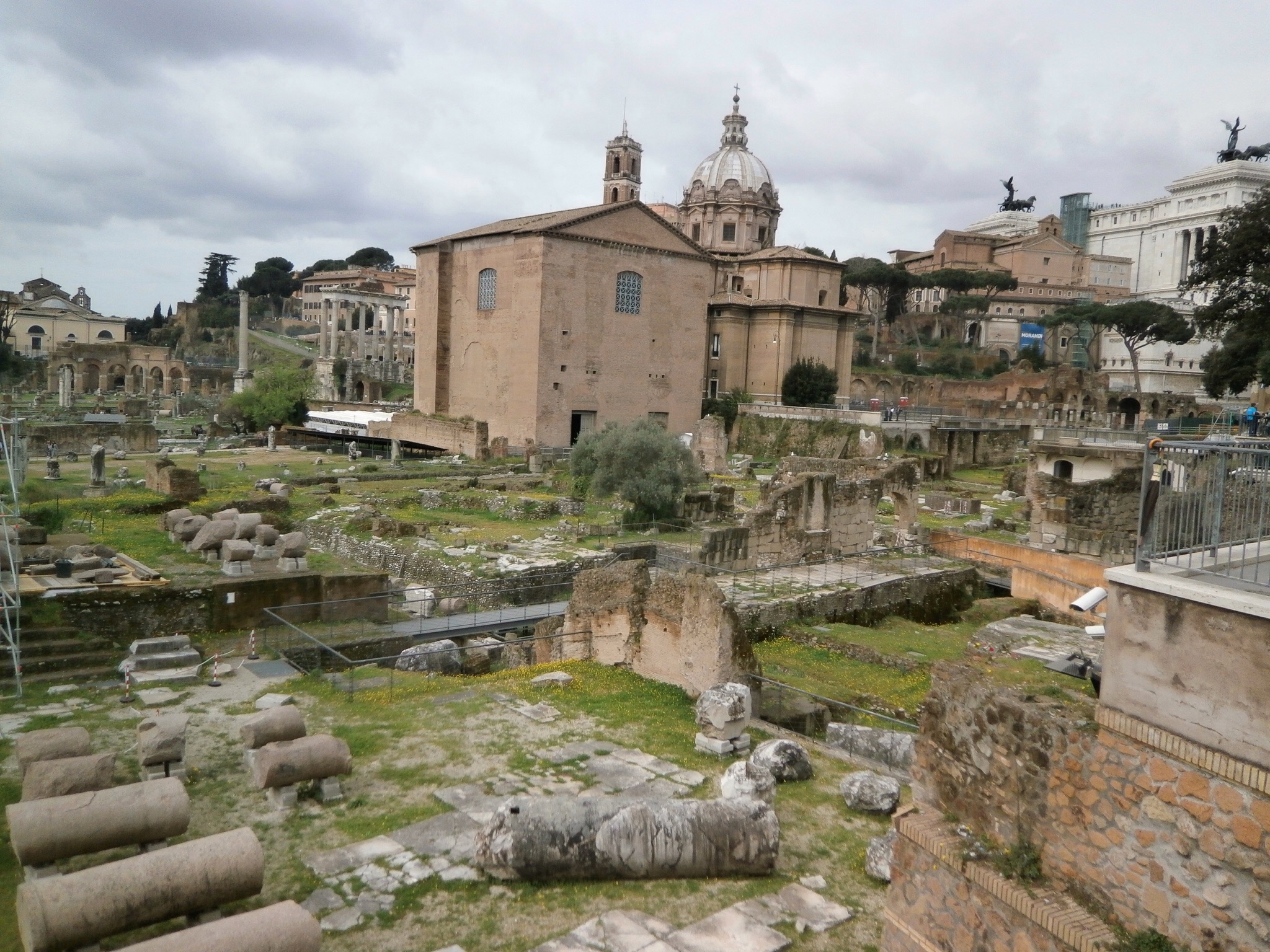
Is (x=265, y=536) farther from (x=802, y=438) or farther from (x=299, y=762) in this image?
(x=802, y=438)

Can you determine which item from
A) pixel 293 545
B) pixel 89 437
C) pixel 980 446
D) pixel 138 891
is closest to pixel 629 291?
pixel 980 446

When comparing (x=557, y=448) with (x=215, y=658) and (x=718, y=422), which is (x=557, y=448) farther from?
(x=215, y=658)

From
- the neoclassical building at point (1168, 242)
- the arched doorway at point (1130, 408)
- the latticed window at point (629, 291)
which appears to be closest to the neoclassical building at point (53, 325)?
the latticed window at point (629, 291)

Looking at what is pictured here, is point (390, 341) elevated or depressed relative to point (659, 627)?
elevated

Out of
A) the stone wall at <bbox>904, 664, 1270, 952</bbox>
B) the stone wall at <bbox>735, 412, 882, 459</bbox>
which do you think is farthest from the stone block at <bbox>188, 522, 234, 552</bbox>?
the stone wall at <bbox>735, 412, 882, 459</bbox>

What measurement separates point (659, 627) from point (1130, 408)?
178 ft

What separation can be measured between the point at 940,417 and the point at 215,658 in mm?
35094

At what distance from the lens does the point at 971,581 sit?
1881 cm

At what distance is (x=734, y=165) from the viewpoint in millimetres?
58594

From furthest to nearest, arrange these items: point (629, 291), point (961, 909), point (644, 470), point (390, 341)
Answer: point (390, 341) → point (629, 291) → point (644, 470) → point (961, 909)

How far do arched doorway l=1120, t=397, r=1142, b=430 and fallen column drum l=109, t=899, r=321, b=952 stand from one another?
56.5m

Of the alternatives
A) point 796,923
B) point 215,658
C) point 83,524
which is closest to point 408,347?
point 83,524

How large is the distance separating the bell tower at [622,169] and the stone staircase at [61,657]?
1787 inches

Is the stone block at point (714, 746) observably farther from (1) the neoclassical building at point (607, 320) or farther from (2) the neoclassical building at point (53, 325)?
(2) the neoclassical building at point (53, 325)
